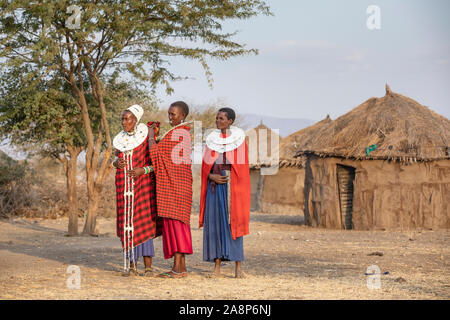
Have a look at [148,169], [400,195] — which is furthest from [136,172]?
[400,195]

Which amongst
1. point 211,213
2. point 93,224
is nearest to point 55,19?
point 93,224

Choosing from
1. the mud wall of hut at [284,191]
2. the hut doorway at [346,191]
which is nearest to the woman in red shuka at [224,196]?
the hut doorway at [346,191]

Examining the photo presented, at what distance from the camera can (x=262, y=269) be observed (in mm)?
7188

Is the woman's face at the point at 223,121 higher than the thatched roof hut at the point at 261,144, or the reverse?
the thatched roof hut at the point at 261,144

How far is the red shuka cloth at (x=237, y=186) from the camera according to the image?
6.31m

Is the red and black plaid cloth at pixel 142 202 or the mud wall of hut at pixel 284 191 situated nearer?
the red and black plaid cloth at pixel 142 202

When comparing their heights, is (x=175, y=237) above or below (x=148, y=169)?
below

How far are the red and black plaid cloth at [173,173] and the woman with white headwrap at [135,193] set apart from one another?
0.18 m

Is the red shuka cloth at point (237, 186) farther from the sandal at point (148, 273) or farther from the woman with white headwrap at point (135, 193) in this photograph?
the sandal at point (148, 273)

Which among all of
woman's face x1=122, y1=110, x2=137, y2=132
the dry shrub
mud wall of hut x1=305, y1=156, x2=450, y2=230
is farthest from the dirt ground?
the dry shrub

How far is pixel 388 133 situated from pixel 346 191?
1.88 meters

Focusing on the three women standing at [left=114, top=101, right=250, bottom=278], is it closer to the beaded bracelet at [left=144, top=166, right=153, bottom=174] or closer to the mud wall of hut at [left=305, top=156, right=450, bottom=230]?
the beaded bracelet at [left=144, top=166, right=153, bottom=174]

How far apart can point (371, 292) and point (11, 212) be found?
13.7 metres

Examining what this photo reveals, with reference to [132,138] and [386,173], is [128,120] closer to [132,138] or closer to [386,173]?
[132,138]
